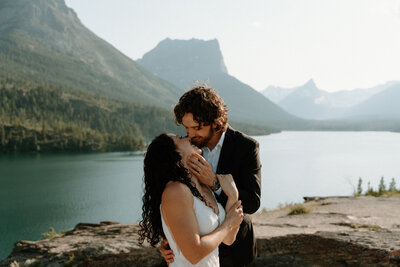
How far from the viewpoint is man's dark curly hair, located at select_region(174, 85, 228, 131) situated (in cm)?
279

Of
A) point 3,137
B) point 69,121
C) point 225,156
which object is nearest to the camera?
point 225,156

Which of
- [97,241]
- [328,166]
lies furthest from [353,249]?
[328,166]

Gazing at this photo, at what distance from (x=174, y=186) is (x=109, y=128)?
13066 cm

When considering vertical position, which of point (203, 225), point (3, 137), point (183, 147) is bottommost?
point (3, 137)

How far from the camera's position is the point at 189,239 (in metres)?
2.00

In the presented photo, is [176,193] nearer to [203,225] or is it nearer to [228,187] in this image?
[203,225]

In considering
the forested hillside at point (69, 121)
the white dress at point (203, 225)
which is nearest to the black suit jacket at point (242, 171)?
the white dress at point (203, 225)

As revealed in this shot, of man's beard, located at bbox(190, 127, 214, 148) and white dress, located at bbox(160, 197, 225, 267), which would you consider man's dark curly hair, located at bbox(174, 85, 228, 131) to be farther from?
white dress, located at bbox(160, 197, 225, 267)

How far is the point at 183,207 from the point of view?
78.2 inches

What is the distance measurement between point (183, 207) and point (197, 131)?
102 cm

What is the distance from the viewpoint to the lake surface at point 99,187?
2927cm

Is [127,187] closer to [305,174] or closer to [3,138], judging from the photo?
[305,174]

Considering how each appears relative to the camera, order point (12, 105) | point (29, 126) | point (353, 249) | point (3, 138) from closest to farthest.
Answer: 1. point (353, 249)
2. point (3, 138)
3. point (29, 126)
4. point (12, 105)

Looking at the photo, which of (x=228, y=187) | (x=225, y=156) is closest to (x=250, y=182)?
(x=225, y=156)
